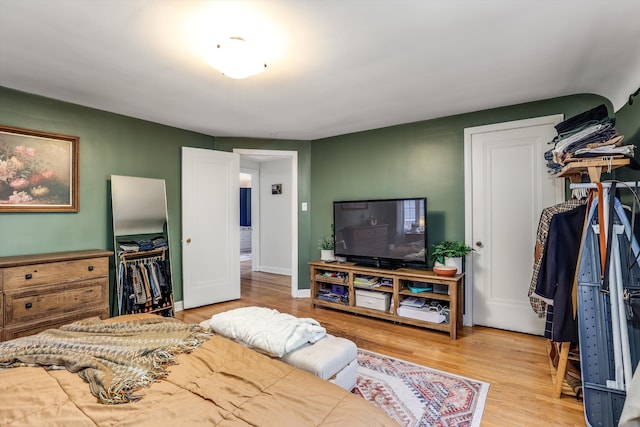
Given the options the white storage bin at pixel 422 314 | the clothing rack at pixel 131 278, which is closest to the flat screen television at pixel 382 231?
the white storage bin at pixel 422 314

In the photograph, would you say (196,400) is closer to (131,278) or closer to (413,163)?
(131,278)

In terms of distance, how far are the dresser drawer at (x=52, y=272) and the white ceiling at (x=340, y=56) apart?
Result: 1508 millimetres

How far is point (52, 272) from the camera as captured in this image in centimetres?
261

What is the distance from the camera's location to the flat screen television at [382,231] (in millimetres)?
3490

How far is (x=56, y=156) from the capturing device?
3.03 metres

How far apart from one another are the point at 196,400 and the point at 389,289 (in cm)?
267

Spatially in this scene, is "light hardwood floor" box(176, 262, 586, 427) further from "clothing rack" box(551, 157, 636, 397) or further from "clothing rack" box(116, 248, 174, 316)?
"clothing rack" box(116, 248, 174, 316)

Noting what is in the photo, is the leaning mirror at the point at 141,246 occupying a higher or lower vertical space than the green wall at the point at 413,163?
lower

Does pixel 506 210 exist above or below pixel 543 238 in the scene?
above

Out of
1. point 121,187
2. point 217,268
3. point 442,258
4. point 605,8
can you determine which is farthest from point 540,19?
point 217,268

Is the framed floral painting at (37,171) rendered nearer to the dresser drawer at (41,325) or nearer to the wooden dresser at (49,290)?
the wooden dresser at (49,290)

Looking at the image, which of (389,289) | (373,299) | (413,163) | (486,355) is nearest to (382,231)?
(389,289)

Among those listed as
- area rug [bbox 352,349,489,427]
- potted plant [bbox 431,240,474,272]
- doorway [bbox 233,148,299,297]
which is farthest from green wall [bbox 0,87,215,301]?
potted plant [bbox 431,240,474,272]

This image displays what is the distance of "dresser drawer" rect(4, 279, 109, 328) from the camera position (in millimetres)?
2412
